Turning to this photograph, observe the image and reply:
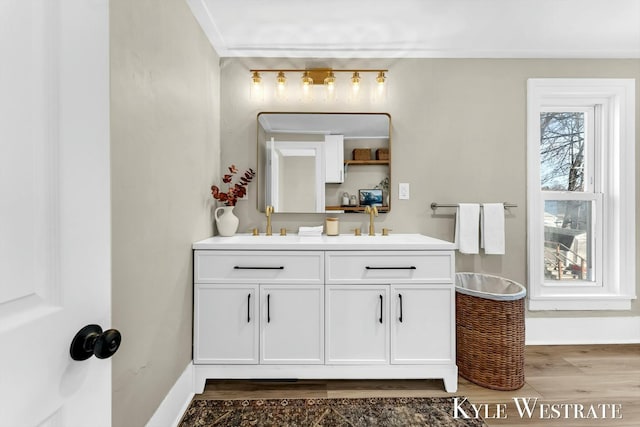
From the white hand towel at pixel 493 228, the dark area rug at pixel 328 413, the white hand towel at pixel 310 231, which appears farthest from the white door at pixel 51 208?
the white hand towel at pixel 493 228

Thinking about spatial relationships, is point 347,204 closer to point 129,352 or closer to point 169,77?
point 169,77

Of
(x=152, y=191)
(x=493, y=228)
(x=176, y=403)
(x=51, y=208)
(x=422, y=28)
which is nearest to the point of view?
(x=51, y=208)

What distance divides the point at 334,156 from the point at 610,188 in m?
2.28

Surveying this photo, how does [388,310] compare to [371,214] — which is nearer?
[388,310]

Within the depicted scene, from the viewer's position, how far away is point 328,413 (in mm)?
1793

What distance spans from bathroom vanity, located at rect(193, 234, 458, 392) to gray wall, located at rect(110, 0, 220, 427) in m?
0.19

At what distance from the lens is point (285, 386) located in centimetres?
204

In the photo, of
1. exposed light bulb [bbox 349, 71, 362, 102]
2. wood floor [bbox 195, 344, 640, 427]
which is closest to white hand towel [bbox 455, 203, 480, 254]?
wood floor [bbox 195, 344, 640, 427]

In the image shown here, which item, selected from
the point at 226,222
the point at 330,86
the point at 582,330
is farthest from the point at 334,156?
the point at 582,330

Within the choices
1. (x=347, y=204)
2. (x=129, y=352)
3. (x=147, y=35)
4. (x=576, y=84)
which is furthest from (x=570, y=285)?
(x=147, y=35)

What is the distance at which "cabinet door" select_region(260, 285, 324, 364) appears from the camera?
6.44ft

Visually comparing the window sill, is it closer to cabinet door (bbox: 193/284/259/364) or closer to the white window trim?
the white window trim

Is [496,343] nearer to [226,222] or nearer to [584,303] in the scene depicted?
[584,303]

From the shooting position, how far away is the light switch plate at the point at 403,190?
2607mm
